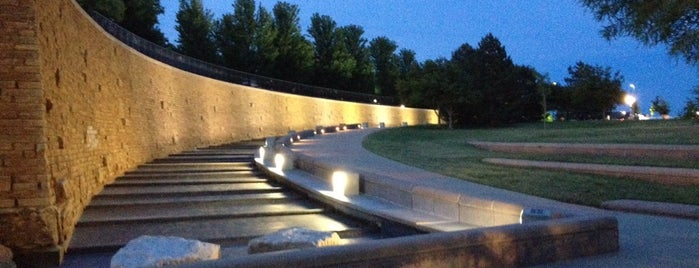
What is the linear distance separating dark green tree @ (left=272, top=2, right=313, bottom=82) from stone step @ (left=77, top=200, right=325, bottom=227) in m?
→ 40.7

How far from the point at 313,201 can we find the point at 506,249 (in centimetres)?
620

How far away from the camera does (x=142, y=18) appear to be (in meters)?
37.9

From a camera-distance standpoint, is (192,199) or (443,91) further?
(443,91)

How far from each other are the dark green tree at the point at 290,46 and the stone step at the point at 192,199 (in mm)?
39841

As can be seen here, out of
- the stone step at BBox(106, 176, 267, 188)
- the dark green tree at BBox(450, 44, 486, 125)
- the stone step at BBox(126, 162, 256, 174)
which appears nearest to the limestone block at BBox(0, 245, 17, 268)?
the stone step at BBox(106, 176, 267, 188)

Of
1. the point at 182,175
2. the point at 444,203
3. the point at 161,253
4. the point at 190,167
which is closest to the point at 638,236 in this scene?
the point at 444,203

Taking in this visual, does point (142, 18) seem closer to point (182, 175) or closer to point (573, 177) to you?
point (182, 175)

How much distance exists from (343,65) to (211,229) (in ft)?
163

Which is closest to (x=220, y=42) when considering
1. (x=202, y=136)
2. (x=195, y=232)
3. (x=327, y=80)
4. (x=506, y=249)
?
(x=327, y=80)

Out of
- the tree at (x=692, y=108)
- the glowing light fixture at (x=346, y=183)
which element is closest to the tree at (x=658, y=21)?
the tree at (x=692, y=108)

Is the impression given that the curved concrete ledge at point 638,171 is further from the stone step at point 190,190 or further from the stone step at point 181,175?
the stone step at point 181,175

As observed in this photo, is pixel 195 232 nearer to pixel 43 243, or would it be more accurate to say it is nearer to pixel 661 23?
pixel 43 243

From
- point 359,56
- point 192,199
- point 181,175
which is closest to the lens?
point 192,199

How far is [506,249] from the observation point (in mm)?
5176
